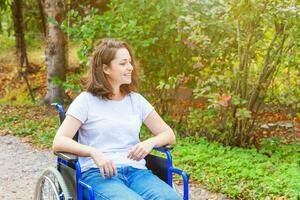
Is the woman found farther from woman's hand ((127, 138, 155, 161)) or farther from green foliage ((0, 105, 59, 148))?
green foliage ((0, 105, 59, 148))

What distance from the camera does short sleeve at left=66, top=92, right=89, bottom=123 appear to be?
10.9ft

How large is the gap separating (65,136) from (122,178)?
0.40 metres

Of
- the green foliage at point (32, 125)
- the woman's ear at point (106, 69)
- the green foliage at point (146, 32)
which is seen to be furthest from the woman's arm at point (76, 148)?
the green foliage at point (32, 125)

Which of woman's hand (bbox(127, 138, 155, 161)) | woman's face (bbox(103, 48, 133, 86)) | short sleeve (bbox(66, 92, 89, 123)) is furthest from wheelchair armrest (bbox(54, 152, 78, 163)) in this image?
woman's face (bbox(103, 48, 133, 86))

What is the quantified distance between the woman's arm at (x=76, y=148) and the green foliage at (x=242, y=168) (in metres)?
2.07

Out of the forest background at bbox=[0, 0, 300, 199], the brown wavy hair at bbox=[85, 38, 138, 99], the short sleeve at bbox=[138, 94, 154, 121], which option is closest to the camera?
the brown wavy hair at bbox=[85, 38, 138, 99]

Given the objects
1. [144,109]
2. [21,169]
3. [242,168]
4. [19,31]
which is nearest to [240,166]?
[242,168]

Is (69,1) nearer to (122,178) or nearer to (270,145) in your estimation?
(270,145)

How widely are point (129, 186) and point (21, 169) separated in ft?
12.0

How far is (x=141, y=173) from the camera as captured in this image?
3377 mm

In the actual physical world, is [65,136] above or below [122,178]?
above

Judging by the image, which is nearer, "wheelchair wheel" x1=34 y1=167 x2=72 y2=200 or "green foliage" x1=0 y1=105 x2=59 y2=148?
"wheelchair wheel" x1=34 y1=167 x2=72 y2=200

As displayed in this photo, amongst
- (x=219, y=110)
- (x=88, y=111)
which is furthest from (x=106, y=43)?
(x=219, y=110)

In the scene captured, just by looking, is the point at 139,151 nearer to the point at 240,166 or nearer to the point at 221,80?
the point at 240,166
